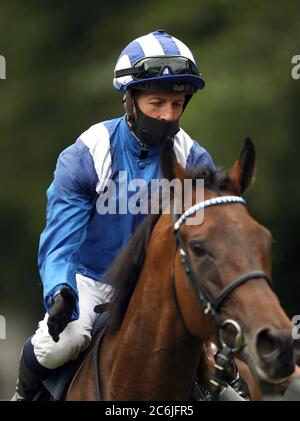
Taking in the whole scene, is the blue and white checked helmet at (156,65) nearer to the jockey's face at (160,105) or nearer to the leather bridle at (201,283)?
the jockey's face at (160,105)

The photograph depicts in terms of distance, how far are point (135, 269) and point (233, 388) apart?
87 centimetres

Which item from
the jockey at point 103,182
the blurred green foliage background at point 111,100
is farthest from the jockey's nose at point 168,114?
the blurred green foliage background at point 111,100

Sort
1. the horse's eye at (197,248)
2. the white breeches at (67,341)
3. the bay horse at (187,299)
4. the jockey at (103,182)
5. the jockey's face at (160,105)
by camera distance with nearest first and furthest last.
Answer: the bay horse at (187,299) → the horse's eye at (197,248) → the white breeches at (67,341) → the jockey at (103,182) → the jockey's face at (160,105)

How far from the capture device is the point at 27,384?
518 centimetres

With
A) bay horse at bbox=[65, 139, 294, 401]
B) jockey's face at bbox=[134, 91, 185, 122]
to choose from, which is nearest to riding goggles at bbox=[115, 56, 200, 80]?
jockey's face at bbox=[134, 91, 185, 122]

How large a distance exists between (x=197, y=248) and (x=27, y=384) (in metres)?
1.41

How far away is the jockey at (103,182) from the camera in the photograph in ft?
16.5

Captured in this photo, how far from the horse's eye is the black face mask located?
1111 millimetres

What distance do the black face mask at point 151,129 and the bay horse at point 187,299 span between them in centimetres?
72

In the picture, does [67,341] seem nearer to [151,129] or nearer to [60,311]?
[60,311]

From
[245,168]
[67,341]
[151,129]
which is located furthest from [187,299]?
[151,129]

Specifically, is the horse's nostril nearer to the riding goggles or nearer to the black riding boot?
the black riding boot

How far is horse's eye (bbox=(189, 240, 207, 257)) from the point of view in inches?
165

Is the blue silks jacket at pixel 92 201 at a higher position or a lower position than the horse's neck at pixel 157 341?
higher
